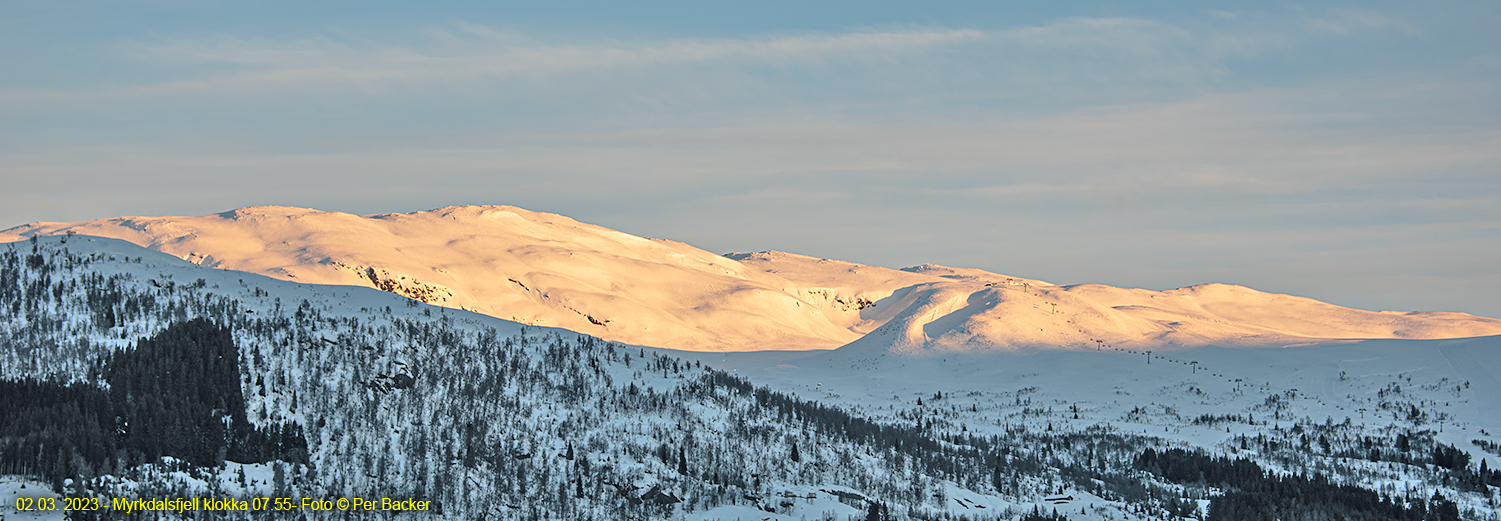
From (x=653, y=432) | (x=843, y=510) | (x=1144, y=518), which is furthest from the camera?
(x=1144, y=518)

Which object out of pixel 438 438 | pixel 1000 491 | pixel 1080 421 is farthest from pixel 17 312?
pixel 1080 421

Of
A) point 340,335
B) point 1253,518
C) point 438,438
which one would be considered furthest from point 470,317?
point 1253,518

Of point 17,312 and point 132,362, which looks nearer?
point 132,362

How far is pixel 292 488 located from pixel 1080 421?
422 ft

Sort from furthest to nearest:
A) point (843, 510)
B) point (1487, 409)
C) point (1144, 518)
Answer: point (1487, 409), point (1144, 518), point (843, 510)

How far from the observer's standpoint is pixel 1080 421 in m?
188

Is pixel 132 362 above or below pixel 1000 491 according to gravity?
above

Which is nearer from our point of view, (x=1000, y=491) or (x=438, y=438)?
(x=438, y=438)

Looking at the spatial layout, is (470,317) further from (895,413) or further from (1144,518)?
(895,413)

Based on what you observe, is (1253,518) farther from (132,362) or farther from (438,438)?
(132,362)

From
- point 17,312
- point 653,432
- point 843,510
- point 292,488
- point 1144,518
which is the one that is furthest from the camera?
point 1144,518

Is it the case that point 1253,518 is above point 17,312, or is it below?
below

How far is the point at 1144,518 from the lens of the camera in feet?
385

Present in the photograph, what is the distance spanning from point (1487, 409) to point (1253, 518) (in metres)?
89.0
